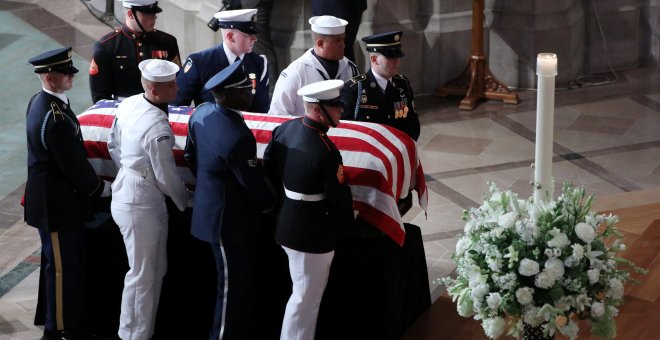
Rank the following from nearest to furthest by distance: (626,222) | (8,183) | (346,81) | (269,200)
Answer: (269,200) < (346,81) < (626,222) < (8,183)

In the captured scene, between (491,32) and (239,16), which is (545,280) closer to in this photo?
(239,16)

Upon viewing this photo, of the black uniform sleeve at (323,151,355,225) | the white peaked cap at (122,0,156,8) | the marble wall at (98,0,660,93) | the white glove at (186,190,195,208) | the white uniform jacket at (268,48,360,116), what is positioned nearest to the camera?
the black uniform sleeve at (323,151,355,225)

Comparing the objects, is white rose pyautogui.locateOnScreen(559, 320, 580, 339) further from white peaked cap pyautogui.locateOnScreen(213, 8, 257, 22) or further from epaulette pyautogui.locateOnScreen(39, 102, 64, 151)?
white peaked cap pyautogui.locateOnScreen(213, 8, 257, 22)

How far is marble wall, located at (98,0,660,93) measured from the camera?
888 centimetres

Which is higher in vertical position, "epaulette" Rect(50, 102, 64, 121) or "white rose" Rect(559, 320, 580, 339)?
"epaulette" Rect(50, 102, 64, 121)

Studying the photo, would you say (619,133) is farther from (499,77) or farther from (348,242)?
(348,242)

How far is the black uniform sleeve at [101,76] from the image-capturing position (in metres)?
6.18

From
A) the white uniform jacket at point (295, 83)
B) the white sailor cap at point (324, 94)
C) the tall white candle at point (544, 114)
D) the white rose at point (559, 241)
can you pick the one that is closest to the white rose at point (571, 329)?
the white rose at point (559, 241)

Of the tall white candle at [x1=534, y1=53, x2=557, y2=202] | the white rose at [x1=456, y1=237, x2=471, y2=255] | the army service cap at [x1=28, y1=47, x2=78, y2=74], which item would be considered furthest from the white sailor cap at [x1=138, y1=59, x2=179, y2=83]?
the tall white candle at [x1=534, y1=53, x2=557, y2=202]

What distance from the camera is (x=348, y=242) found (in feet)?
17.1

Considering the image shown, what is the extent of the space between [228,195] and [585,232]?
1.70m

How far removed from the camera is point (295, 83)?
19.4ft

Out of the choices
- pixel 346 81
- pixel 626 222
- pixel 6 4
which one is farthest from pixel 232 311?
pixel 6 4

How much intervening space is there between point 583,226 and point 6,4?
27.6ft
